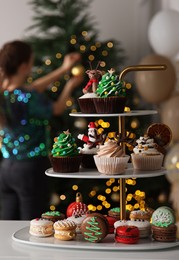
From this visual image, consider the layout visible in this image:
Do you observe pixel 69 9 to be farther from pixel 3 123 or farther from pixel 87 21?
pixel 3 123

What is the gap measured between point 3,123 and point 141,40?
2295 mm

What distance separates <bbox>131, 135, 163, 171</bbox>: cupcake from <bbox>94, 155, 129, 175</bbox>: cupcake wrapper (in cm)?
8

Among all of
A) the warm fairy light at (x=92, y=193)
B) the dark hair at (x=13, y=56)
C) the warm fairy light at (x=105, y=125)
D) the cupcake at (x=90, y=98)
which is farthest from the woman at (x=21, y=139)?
the cupcake at (x=90, y=98)

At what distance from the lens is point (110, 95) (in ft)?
7.38

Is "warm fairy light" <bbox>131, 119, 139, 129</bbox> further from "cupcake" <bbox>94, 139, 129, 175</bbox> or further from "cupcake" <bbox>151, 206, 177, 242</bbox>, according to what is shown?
"cupcake" <bbox>151, 206, 177, 242</bbox>

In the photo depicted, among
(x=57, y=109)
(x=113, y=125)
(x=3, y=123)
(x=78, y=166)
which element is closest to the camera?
(x=78, y=166)

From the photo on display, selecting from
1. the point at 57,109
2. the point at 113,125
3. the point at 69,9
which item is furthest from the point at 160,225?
the point at 69,9

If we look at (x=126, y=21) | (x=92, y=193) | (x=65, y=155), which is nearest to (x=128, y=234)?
(x=65, y=155)

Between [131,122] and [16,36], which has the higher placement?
[16,36]

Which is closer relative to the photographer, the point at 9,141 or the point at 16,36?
the point at 9,141

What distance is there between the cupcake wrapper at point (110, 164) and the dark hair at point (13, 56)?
162 centimetres

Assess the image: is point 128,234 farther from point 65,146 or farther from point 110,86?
point 110,86

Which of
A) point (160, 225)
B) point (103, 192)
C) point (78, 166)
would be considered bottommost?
point (103, 192)

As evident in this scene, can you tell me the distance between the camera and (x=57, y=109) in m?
3.98
